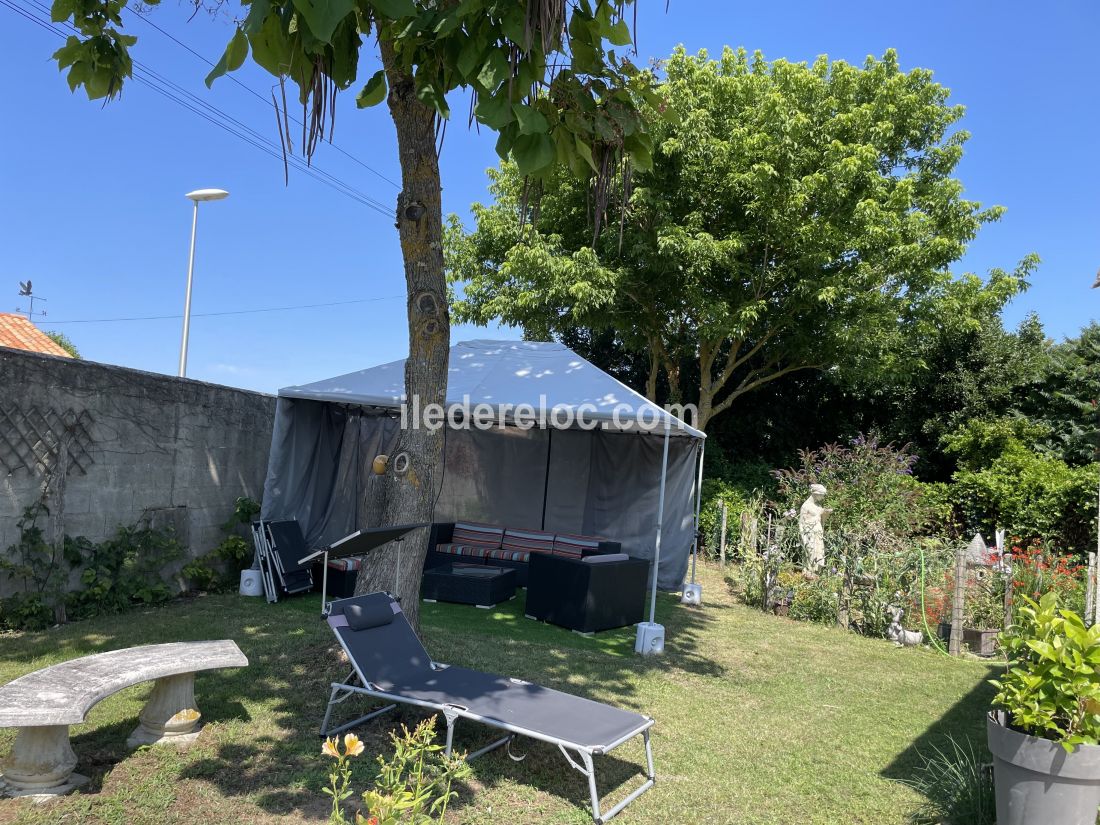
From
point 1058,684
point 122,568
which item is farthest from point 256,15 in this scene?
point 122,568

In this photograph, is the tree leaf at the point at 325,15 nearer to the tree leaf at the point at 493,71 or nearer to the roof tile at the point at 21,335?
the tree leaf at the point at 493,71

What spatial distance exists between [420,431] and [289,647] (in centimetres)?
195

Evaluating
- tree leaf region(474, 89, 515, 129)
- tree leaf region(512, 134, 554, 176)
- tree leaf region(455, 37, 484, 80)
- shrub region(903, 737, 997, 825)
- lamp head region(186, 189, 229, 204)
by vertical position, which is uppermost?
lamp head region(186, 189, 229, 204)

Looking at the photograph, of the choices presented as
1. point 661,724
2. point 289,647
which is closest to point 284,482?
point 289,647

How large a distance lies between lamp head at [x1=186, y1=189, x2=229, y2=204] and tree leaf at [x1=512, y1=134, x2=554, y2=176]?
29.9ft

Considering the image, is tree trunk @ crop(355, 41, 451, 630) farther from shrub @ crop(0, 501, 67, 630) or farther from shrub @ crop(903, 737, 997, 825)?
shrub @ crop(0, 501, 67, 630)

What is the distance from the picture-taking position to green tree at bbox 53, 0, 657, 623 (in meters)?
2.24

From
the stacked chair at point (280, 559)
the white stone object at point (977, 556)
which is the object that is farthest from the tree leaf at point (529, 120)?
the white stone object at point (977, 556)

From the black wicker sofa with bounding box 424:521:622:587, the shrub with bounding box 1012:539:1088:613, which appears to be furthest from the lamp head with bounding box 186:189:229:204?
the shrub with bounding box 1012:539:1088:613

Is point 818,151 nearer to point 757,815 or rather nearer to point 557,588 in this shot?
point 557,588

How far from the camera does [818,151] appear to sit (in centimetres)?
1069

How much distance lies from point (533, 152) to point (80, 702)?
2730 millimetres

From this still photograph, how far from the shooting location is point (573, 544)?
8570 millimetres

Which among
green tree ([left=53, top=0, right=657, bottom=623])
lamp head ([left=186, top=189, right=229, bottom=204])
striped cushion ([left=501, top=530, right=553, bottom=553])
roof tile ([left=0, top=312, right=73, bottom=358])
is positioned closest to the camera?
green tree ([left=53, top=0, right=657, bottom=623])
